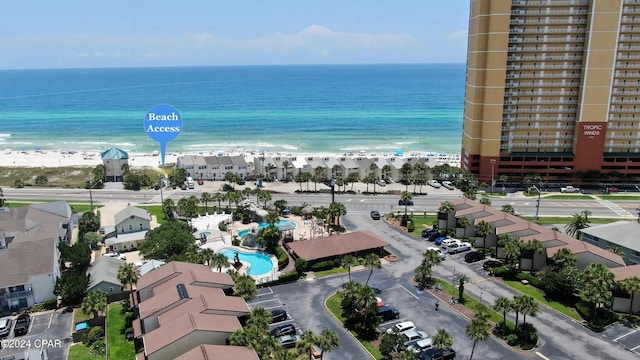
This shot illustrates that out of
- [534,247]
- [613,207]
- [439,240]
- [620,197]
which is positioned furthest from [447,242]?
[620,197]

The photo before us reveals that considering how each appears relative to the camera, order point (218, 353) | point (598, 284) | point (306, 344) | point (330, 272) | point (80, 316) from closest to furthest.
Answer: point (306, 344), point (218, 353), point (598, 284), point (80, 316), point (330, 272)

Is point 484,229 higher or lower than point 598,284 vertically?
higher

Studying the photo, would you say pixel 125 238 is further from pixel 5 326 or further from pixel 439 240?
pixel 439 240

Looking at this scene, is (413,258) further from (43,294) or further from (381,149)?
(381,149)

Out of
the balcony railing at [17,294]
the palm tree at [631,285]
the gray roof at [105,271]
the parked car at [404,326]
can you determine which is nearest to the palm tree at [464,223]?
the palm tree at [631,285]

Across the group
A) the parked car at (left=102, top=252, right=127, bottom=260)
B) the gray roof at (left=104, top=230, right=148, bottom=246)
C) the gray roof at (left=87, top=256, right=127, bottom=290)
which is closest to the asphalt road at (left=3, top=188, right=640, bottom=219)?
the gray roof at (left=104, top=230, right=148, bottom=246)

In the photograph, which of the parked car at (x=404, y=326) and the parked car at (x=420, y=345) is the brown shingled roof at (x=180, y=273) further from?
the parked car at (x=420, y=345)

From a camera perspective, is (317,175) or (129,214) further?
(317,175)
